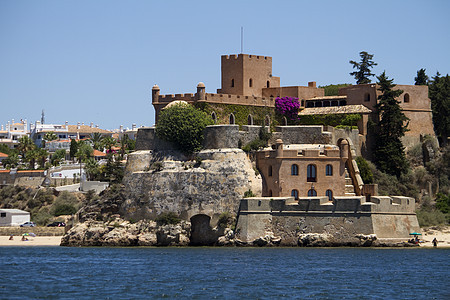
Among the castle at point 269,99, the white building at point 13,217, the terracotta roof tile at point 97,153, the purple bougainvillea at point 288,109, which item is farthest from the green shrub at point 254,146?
the terracotta roof tile at point 97,153

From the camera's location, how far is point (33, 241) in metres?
72.1

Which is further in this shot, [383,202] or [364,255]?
[383,202]

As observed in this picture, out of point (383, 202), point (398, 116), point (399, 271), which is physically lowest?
point (399, 271)

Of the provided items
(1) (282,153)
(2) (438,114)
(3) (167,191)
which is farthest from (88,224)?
(2) (438,114)

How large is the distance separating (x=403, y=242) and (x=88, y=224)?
23.1 meters

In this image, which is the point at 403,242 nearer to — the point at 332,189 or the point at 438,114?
the point at 332,189

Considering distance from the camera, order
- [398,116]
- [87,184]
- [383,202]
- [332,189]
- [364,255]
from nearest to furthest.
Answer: [364,255], [383,202], [332,189], [398,116], [87,184]

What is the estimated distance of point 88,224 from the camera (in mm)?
66375

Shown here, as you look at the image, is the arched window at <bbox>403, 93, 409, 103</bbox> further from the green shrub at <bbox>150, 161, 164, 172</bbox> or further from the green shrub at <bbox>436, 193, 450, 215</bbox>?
the green shrub at <bbox>150, 161, 164, 172</bbox>

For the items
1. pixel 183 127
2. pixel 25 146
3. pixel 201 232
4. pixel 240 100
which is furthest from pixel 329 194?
pixel 25 146

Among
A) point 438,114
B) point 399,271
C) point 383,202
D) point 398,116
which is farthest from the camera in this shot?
point 438,114

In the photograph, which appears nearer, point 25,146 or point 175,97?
point 175,97

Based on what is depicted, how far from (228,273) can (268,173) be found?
18072 mm

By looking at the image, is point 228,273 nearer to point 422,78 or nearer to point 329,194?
point 329,194
